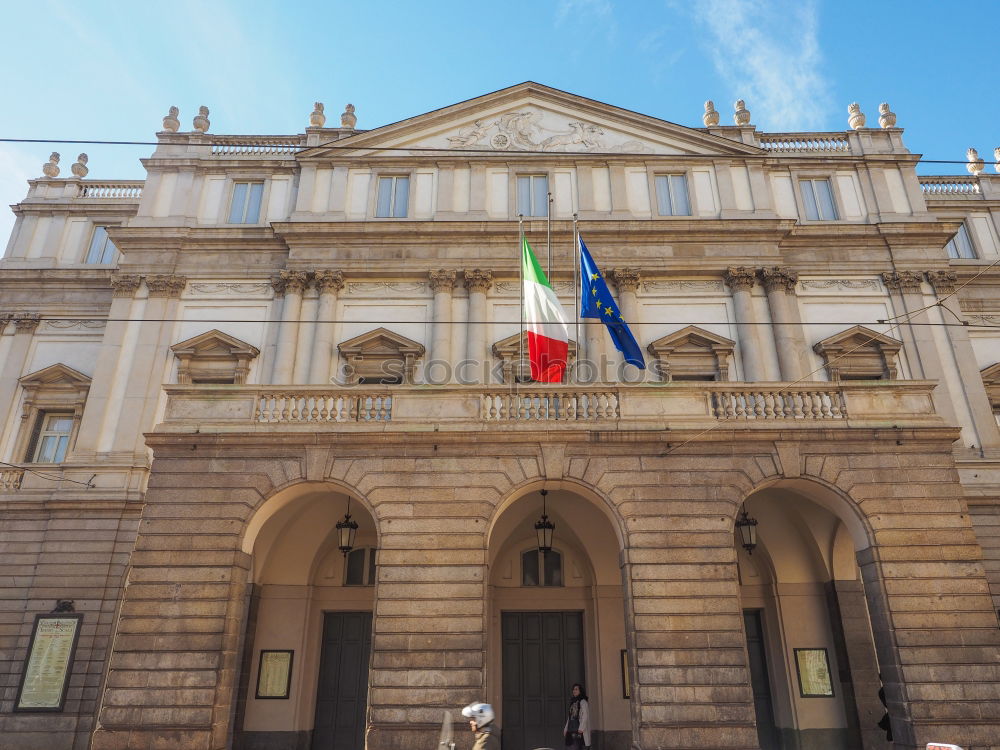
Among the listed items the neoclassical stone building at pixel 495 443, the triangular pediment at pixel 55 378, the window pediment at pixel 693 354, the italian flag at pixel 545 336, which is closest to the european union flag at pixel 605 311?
the italian flag at pixel 545 336

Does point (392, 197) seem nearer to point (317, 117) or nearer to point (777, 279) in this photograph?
point (317, 117)

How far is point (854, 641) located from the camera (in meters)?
16.9

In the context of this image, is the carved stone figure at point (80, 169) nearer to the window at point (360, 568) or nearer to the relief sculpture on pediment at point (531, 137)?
the relief sculpture on pediment at point (531, 137)

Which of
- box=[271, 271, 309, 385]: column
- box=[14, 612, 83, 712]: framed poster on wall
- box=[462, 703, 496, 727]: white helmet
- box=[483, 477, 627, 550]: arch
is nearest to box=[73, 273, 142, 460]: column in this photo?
box=[14, 612, 83, 712]: framed poster on wall

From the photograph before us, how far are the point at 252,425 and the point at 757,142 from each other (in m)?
20.0

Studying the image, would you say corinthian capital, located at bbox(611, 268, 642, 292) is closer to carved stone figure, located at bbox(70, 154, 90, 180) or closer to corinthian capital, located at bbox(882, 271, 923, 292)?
corinthian capital, located at bbox(882, 271, 923, 292)

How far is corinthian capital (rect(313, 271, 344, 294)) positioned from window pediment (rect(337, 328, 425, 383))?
203 centimetres

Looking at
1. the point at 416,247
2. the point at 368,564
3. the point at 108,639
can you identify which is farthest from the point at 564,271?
the point at 108,639

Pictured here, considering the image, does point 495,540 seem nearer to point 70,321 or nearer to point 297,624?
point 297,624

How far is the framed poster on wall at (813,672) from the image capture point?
673 inches

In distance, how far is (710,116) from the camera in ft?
83.0

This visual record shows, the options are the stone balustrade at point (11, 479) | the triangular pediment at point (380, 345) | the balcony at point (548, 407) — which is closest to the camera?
the balcony at point (548, 407)

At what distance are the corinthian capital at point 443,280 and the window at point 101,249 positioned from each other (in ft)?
40.3

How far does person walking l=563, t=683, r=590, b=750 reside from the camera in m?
13.9
